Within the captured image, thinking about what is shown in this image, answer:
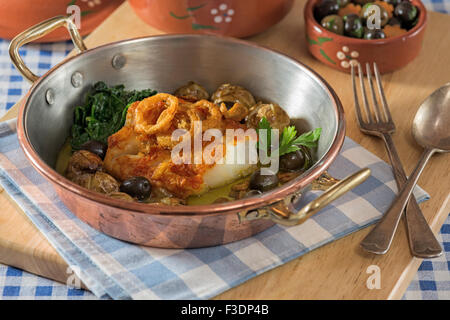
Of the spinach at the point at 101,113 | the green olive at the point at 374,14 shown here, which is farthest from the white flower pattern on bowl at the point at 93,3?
the green olive at the point at 374,14

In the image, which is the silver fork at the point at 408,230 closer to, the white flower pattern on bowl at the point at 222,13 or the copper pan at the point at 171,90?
the copper pan at the point at 171,90

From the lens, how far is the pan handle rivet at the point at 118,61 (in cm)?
197

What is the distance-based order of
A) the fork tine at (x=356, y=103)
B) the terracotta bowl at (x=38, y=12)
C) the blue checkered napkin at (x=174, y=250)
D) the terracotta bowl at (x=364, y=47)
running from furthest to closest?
the terracotta bowl at (x=38, y=12) → the terracotta bowl at (x=364, y=47) → the fork tine at (x=356, y=103) → the blue checkered napkin at (x=174, y=250)

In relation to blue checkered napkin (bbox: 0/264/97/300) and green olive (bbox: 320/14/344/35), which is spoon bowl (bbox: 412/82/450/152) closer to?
green olive (bbox: 320/14/344/35)

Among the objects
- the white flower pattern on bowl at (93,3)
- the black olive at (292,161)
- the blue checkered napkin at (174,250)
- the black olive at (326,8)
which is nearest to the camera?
the blue checkered napkin at (174,250)

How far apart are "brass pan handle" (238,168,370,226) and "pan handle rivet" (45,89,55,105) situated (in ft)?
2.39

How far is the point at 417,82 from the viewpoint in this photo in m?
2.17

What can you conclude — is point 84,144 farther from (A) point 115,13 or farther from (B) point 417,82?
(B) point 417,82

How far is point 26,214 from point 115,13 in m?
1.09

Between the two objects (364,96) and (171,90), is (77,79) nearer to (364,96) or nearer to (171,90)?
(171,90)

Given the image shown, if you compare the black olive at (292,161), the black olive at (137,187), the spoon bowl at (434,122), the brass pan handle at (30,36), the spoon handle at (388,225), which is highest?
A: the brass pan handle at (30,36)

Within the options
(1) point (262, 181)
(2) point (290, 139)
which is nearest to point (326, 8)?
(2) point (290, 139)

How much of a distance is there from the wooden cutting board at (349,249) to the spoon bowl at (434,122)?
37mm
